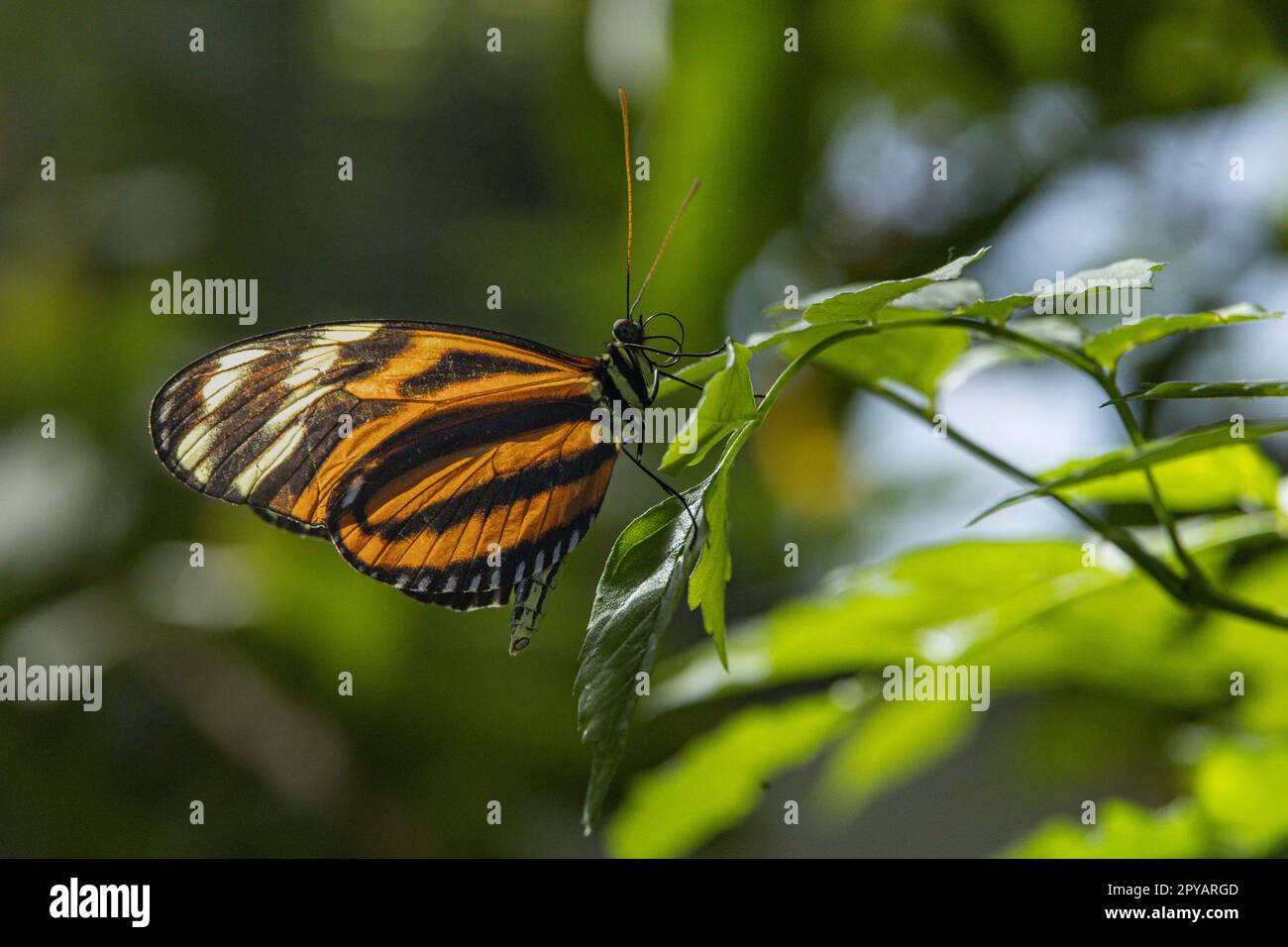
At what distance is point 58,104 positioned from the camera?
274cm

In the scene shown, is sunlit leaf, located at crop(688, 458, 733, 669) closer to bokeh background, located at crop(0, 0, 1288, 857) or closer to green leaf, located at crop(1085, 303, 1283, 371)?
green leaf, located at crop(1085, 303, 1283, 371)

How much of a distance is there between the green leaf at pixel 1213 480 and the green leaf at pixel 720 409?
1.14 feet

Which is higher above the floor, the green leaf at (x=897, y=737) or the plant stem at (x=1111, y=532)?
the plant stem at (x=1111, y=532)

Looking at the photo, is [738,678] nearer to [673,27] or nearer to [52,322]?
[673,27]

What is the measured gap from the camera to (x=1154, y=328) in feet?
2.03

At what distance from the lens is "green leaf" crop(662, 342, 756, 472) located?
1.66 feet

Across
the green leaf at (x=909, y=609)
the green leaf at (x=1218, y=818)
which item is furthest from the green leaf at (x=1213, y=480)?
the green leaf at (x=1218, y=818)

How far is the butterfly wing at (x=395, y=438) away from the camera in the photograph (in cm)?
80

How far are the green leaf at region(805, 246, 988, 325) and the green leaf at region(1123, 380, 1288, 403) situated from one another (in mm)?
103

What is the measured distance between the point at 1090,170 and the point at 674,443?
1.24 meters

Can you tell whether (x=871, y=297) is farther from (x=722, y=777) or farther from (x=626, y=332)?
(x=722, y=777)

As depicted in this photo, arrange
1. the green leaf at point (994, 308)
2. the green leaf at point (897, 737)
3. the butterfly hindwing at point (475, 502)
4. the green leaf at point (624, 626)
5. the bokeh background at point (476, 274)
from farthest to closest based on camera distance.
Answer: the bokeh background at point (476, 274)
the green leaf at point (897, 737)
the butterfly hindwing at point (475, 502)
the green leaf at point (994, 308)
the green leaf at point (624, 626)

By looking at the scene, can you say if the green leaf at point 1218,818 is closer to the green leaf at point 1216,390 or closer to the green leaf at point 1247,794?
the green leaf at point 1247,794

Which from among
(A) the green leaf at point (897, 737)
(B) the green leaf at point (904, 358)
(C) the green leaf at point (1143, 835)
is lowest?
(C) the green leaf at point (1143, 835)
